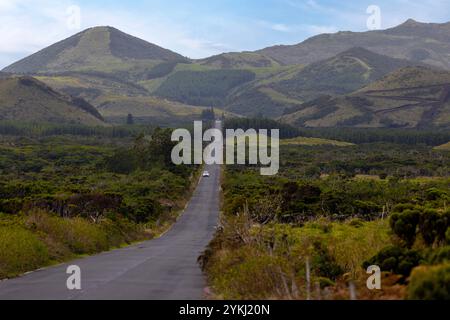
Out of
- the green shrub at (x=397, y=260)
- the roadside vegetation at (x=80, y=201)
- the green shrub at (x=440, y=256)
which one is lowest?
the roadside vegetation at (x=80, y=201)

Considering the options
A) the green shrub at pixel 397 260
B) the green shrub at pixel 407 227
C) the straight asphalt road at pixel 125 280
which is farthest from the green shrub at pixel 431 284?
the green shrub at pixel 407 227

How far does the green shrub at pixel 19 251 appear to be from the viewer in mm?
26072

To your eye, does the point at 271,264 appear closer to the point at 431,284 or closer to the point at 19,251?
the point at 431,284

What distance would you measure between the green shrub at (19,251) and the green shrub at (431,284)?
16.7 metres

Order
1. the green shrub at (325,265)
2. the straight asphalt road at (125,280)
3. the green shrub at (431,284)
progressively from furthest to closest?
the green shrub at (325,265) → the straight asphalt road at (125,280) → the green shrub at (431,284)

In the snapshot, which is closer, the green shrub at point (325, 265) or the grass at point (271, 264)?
the grass at point (271, 264)

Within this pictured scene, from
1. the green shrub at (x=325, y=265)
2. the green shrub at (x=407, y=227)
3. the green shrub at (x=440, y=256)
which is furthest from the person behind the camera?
the green shrub at (x=325, y=265)

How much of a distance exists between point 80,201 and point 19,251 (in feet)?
125

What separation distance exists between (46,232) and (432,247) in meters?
20.4

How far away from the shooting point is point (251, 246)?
23375 millimetres

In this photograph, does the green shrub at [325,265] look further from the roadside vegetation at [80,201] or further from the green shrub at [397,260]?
the roadside vegetation at [80,201]

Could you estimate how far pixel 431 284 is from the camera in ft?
40.7

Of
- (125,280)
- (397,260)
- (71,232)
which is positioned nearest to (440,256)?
(397,260)
